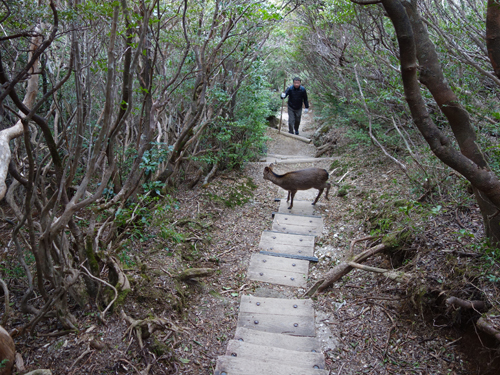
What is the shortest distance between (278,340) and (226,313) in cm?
85

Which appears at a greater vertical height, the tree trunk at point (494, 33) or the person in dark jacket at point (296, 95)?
the tree trunk at point (494, 33)

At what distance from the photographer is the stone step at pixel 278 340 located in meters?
4.13

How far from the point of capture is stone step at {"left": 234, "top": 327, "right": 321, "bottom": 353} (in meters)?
4.13

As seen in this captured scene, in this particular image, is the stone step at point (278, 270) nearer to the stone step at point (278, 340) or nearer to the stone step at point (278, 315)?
the stone step at point (278, 315)

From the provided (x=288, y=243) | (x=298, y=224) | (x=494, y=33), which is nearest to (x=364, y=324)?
(x=288, y=243)

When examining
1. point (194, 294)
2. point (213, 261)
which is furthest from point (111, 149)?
point (213, 261)

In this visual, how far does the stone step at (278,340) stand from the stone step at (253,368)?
0.50 m

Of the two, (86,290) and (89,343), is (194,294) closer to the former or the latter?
(86,290)

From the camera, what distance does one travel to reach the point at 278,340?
4.25 metres

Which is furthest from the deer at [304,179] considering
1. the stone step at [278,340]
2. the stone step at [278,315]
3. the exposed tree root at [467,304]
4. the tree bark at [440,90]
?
the exposed tree root at [467,304]

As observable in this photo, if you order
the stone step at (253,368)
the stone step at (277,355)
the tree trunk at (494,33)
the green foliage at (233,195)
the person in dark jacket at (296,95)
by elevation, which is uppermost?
the tree trunk at (494,33)

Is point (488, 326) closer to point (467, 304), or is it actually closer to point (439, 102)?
point (467, 304)

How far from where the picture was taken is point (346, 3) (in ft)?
25.3

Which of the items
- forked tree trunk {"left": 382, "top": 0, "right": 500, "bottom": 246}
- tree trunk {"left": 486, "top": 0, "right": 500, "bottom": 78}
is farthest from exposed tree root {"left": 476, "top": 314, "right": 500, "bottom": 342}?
tree trunk {"left": 486, "top": 0, "right": 500, "bottom": 78}
